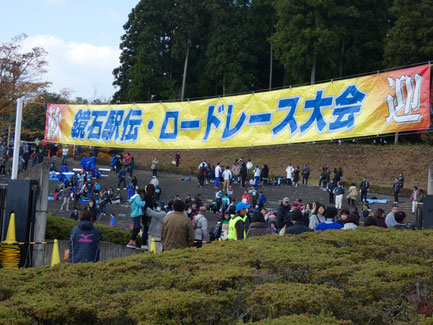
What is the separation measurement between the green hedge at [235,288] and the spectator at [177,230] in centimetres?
114

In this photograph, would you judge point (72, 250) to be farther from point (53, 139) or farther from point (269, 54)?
point (269, 54)

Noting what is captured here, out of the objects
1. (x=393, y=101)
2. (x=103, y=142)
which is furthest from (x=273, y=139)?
(x=103, y=142)

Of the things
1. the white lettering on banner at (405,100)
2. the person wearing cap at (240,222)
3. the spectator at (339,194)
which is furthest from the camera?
the spectator at (339,194)

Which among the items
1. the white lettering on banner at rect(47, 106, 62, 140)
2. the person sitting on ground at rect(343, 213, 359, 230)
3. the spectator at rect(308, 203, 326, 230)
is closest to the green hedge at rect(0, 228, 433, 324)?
the person sitting on ground at rect(343, 213, 359, 230)

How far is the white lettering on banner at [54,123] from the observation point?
17906 millimetres

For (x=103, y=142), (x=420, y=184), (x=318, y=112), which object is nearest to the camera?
(x=318, y=112)

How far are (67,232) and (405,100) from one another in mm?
8107

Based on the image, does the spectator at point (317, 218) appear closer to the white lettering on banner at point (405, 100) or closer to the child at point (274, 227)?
the child at point (274, 227)

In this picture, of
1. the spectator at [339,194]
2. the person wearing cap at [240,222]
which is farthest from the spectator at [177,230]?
the spectator at [339,194]

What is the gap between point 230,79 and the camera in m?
45.0

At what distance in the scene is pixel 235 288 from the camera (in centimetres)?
495

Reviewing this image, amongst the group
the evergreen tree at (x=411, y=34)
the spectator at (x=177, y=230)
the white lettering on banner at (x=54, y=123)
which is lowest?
the spectator at (x=177, y=230)

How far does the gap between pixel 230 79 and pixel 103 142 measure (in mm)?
29449

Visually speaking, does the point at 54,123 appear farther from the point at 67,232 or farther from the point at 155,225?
the point at 155,225
